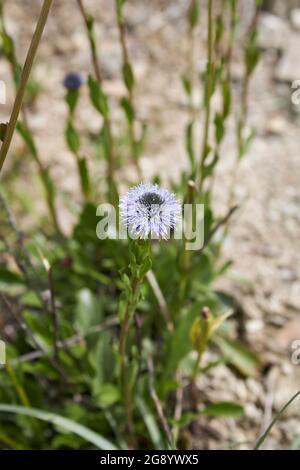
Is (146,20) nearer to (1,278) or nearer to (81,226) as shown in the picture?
(81,226)

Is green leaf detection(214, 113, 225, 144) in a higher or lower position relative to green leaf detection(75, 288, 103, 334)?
higher

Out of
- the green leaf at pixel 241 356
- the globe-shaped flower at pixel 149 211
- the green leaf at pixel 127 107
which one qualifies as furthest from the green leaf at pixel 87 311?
the globe-shaped flower at pixel 149 211

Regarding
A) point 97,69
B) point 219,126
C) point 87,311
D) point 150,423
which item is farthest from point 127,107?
point 150,423

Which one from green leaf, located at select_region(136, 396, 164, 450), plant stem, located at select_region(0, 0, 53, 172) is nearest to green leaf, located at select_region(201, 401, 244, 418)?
green leaf, located at select_region(136, 396, 164, 450)

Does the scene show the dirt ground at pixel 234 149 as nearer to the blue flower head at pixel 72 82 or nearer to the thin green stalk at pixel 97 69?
the thin green stalk at pixel 97 69

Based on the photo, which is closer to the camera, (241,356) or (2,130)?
(2,130)

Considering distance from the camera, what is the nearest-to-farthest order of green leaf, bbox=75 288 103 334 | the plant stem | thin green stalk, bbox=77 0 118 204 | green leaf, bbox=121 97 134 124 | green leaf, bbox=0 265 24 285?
the plant stem
thin green stalk, bbox=77 0 118 204
green leaf, bbox=121 97 134 124
green leaf, bbox=75 288 103 334
green leaf, bbox=0 265 24 285

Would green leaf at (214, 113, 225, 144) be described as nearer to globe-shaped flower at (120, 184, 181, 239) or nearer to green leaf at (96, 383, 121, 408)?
globe-shaped flower at (120, 184, 181, 239)

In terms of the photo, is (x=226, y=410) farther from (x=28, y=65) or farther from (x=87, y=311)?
(x=28, y=65)
